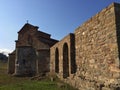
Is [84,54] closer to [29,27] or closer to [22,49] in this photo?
[22,49]

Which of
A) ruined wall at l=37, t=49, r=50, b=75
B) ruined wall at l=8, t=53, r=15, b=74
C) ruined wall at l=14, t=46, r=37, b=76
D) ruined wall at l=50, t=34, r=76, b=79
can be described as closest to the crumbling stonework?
ruined wall at l=50, t=34, r=76, b=79

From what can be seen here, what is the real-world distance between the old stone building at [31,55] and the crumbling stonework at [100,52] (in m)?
11.4

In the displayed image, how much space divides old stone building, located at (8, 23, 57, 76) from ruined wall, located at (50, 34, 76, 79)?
471 cm

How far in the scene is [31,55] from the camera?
2417 cm

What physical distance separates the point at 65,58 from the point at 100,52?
6.18m

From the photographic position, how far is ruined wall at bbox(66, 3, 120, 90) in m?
7.29

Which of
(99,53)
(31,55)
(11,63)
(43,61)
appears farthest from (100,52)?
(11,63)

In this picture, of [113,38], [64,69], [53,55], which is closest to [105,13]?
[113,38]

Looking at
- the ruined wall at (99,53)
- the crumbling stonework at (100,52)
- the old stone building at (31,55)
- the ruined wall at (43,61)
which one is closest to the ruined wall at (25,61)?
the old stone building at (31,55)

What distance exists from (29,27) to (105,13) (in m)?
20.3

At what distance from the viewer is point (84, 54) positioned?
1024 cm

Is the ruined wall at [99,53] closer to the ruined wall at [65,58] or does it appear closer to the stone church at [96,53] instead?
the stone church at [96,53]

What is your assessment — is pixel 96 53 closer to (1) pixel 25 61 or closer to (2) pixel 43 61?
(2) pixel 43 61

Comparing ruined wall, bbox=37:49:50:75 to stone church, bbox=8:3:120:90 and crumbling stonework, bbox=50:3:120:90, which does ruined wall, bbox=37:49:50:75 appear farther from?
crumbling stonework, bbox=50:3:120:90
